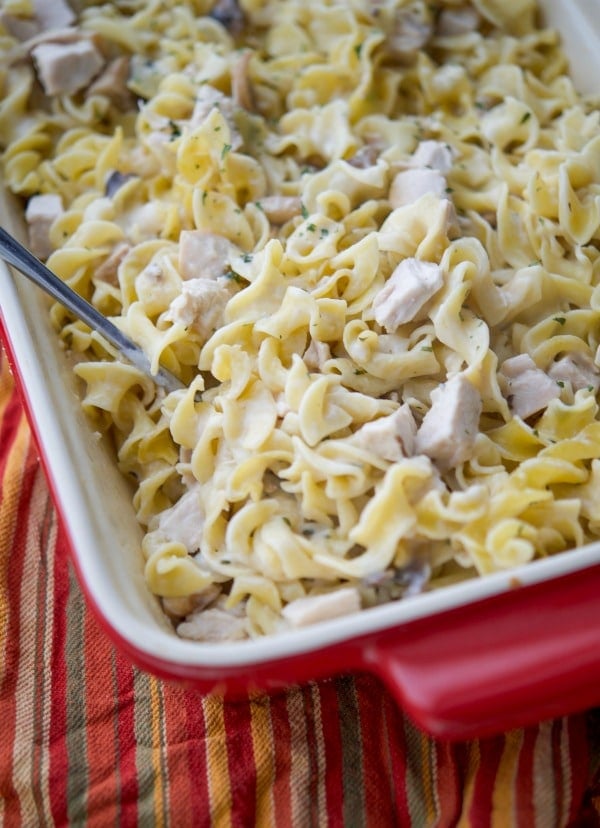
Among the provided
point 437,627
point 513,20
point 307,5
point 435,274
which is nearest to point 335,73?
point 307,5

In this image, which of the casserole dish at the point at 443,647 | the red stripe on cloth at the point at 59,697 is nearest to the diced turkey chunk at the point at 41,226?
the red stripe on cloth at the point at 59,697

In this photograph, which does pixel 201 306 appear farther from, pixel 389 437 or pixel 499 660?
pixel 499 660

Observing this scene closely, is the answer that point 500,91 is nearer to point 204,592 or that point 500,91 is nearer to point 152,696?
point 204,592

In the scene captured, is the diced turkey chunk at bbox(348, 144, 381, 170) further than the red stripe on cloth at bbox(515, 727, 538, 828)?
Yes

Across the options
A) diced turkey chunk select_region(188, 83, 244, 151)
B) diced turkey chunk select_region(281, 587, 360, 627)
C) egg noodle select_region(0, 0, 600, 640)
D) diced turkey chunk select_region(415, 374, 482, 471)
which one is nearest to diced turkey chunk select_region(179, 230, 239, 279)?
egg noodle select_region(0, 0, 600, 640)

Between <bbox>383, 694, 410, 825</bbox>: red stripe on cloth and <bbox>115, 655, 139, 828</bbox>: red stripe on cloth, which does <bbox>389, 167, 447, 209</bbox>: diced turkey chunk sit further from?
<bbox>115, 655, 139, 828</bbox>: red stripe on cloth

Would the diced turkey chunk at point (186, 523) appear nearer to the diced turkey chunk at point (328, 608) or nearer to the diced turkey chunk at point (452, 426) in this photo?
the diced turkey chunk at point (328, 608)
